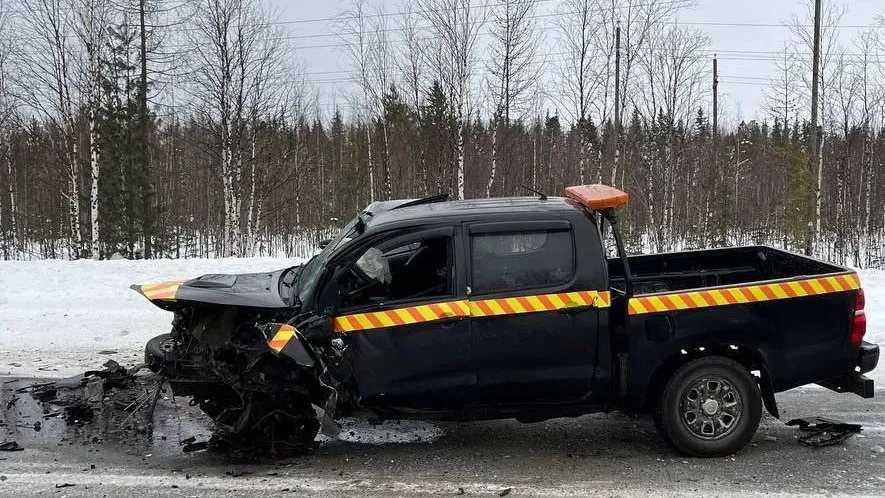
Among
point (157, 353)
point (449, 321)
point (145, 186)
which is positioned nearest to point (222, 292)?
point (157, 353)

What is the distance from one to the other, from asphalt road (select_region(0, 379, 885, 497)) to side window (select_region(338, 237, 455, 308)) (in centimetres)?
126

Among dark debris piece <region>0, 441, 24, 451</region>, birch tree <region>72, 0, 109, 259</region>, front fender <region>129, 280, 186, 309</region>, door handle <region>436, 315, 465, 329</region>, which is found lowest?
dark debris piece <region>0, 441, 24, 451</region>

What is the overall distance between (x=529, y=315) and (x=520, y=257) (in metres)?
0.44

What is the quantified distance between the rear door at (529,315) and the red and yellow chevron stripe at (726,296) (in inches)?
13.5

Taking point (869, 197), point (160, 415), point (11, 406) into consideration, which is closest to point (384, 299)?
point (160, 415)

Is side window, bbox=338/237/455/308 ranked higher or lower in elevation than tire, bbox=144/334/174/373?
higher

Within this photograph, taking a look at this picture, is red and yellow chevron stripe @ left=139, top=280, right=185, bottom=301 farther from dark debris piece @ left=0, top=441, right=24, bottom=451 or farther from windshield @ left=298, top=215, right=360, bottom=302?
dark debris piece @ left=0, top=441, right=24, bottom=451

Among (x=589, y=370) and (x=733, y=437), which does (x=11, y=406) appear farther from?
(x=733, y=437)

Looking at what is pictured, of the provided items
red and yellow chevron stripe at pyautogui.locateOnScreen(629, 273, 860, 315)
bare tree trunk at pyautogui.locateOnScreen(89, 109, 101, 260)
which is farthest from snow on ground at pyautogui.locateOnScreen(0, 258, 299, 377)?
red and yellow chevron stripe at pyautogui.locateOnScreen(629, 273, 860, 315)

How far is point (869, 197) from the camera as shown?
2711cm

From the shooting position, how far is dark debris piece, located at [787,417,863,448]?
507cm

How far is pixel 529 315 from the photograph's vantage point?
4629 millimetres

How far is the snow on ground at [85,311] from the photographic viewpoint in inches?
308

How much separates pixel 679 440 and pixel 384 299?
8.02 feet
